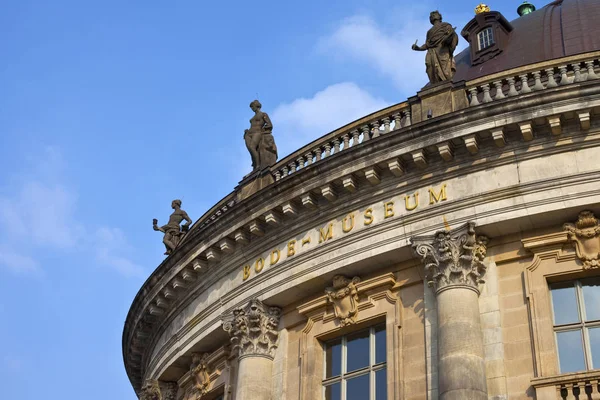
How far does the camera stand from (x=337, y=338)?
75.4ft

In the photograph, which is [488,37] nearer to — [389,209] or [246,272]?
[389,209]

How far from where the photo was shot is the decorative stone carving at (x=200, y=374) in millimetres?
26250

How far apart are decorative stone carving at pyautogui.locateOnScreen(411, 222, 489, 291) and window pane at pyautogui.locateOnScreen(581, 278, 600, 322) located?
1.93m

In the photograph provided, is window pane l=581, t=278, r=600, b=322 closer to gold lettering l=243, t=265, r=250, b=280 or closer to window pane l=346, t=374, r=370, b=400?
window pane l=346, t=374, r=370, b=400

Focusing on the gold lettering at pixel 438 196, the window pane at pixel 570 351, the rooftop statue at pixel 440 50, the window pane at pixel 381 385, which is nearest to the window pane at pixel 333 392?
the window pane at pixel 381 385

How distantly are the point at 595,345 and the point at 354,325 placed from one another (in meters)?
5.02

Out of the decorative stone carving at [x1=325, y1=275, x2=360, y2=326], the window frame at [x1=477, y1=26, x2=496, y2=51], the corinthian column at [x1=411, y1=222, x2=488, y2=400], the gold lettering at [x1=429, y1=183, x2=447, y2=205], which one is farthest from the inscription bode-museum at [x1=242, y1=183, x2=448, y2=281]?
the window frame at [x1=477, y1=26, x2=496, y2=51]

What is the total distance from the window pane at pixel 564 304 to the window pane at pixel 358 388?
13.3 feet

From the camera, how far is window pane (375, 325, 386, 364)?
2191 cm

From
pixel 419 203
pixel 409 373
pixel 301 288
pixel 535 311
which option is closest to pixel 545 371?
pixel 535 311

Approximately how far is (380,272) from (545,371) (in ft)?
14.7

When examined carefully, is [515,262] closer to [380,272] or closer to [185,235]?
[380,272]

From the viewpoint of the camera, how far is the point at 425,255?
21406 mm

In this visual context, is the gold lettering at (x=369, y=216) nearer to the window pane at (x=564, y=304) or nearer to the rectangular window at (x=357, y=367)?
the rectangular window at (x=357, y=367)
